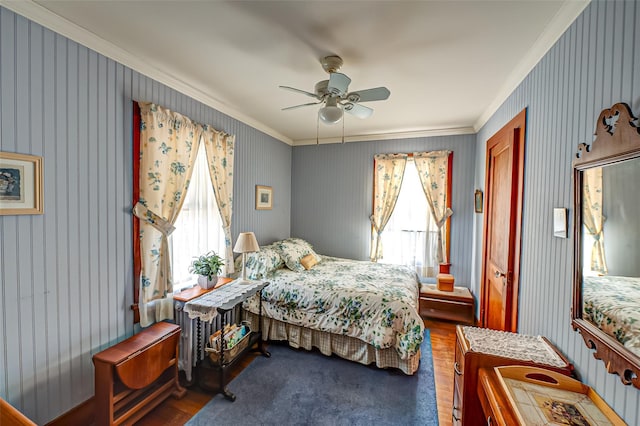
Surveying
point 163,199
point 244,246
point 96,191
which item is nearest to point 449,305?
point 244,246

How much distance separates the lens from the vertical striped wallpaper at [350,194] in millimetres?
3689

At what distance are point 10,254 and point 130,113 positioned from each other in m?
1.19

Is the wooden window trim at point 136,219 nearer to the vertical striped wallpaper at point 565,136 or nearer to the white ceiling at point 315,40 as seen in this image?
the white ceiling at point 315,40

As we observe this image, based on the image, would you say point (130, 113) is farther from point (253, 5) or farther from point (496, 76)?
point (496, 76)

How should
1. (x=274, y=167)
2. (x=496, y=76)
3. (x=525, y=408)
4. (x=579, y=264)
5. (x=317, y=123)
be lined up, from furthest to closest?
1. (x=274, y=167)
2. (x=317, y=123)
3. (x=496, y=76)
4. (x=579, y=264)
5. (x=525, y=408)

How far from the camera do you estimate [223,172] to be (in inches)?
112

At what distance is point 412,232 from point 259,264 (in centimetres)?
237

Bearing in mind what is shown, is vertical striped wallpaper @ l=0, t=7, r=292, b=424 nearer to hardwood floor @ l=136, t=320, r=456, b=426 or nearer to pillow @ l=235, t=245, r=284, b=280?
hardwood floor @ l=136, t=320, r=456, b=426

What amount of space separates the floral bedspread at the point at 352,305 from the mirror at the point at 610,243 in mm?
1293

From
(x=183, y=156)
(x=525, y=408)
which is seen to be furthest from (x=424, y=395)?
(x=183, y=156)

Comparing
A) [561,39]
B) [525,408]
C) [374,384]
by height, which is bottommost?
[374,384]

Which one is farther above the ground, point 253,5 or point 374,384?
point 253,5

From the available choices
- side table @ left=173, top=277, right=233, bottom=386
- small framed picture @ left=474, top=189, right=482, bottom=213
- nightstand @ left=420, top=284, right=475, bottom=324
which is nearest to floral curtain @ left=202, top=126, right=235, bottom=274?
side table @ left=173, top=277, right=233, bottom=386

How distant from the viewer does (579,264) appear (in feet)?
3.95
